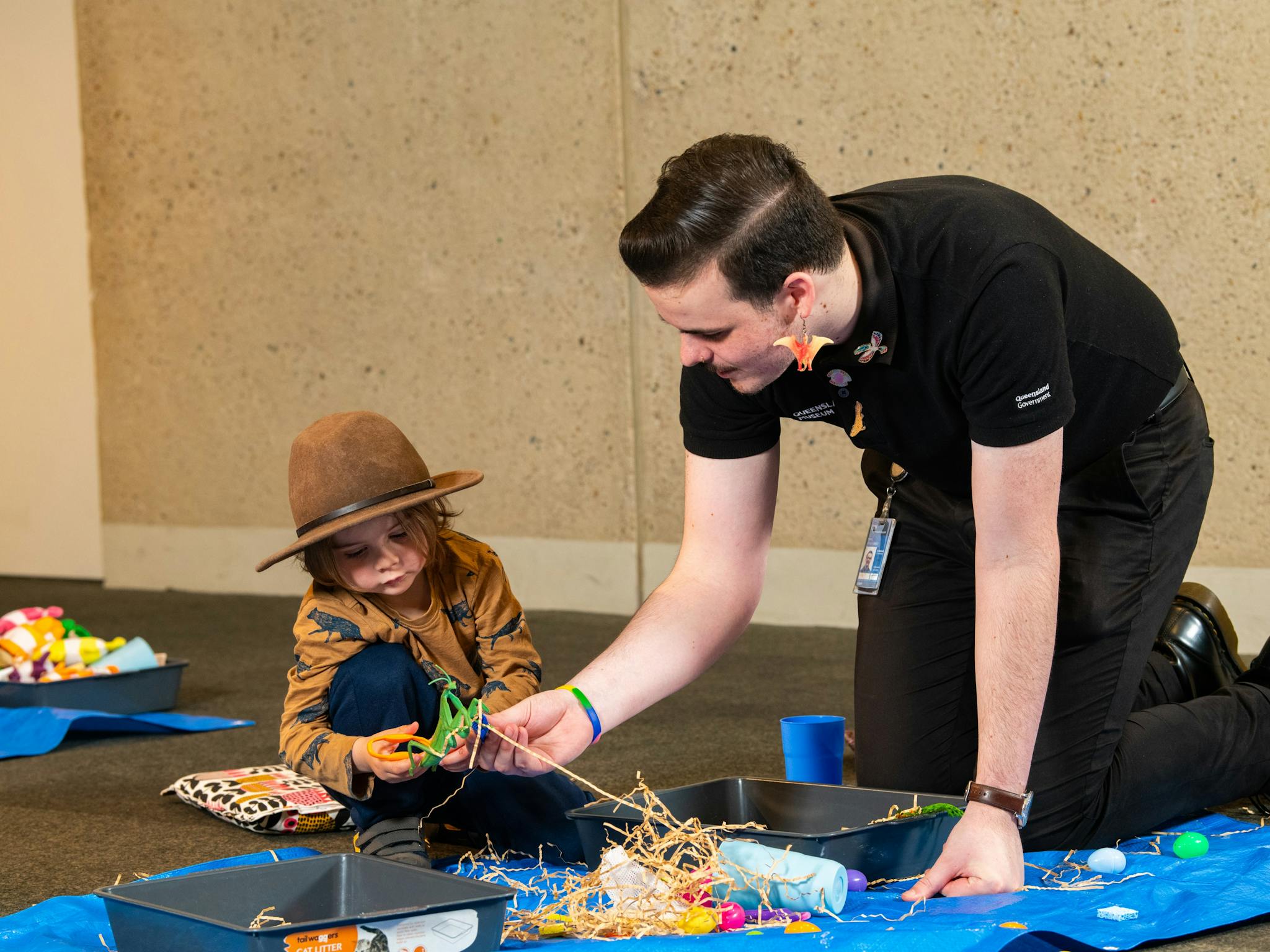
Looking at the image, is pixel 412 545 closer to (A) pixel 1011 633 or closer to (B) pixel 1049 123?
(A) pixel 1011 633

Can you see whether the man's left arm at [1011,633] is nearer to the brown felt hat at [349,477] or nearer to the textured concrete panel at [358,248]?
the brown felt hat at [349,477]

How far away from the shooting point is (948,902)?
5.24 ft

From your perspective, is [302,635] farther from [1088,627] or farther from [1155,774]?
[1155,774]

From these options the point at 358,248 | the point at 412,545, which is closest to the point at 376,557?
the point at 412,545

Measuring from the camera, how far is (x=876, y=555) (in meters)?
2.19

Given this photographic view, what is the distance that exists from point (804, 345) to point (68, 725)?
209 cm

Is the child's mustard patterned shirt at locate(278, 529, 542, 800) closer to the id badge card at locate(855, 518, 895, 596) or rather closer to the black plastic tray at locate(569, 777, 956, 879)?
the black plastic tray at locate(569, 777, 956, 879)

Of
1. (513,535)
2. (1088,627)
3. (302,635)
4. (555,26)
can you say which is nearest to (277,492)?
(513,535)

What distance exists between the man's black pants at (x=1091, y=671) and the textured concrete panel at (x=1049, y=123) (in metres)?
1.68

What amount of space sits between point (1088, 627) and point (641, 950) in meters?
0.86

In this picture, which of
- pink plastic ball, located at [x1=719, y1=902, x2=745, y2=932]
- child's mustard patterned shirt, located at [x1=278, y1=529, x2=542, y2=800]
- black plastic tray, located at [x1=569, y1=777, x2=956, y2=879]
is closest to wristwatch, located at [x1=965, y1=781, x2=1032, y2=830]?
black plastic tray, located at [x1=569, y1=777, x2=956, y2=879]

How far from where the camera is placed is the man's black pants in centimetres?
196

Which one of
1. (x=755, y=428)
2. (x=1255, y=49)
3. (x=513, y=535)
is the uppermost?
(x=1255, y=49)

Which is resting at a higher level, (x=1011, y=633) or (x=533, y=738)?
(x=1011, y=633)
